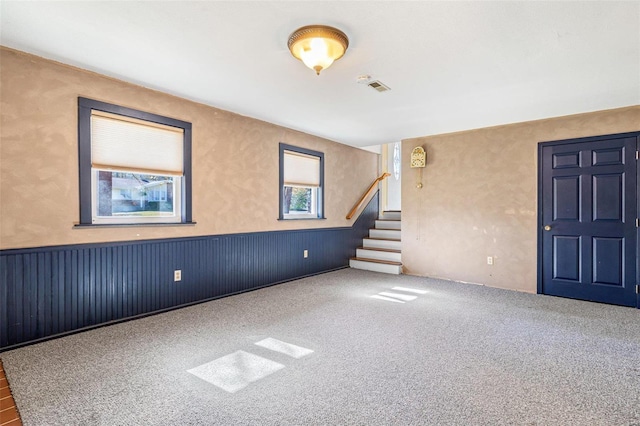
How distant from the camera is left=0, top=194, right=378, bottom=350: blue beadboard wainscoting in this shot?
8.89 ft

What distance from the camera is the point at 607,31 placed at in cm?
229

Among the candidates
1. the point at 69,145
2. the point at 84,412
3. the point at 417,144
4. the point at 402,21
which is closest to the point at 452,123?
the point at 417,144

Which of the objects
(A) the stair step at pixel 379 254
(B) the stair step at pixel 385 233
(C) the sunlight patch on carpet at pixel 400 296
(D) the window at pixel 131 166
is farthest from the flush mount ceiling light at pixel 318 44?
(B) the stair step at pixel 385 233

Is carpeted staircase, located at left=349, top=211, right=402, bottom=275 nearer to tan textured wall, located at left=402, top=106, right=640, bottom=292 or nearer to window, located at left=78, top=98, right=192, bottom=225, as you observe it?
tan textured wall, located at left=402, top=106, right=640, bottom=292

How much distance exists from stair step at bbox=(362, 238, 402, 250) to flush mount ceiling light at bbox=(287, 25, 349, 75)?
4.39 m

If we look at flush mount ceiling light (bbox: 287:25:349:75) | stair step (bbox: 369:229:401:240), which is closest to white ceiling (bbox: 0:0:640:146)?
flush mount ceiling light (bbox: 287:25:349:75)

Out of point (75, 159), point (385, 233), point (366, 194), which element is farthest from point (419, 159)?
point (75, 159)

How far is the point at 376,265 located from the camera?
6.07 m

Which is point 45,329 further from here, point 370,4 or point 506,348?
point 506,348

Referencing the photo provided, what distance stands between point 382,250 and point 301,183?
2.19 metres

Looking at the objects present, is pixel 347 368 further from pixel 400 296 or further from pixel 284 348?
pixel 400 296

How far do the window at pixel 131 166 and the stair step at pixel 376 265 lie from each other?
3.50 m

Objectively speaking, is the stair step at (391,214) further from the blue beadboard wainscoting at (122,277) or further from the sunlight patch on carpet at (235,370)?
the sunlight patch on carpet at (235,370)

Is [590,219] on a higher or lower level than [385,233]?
higher
